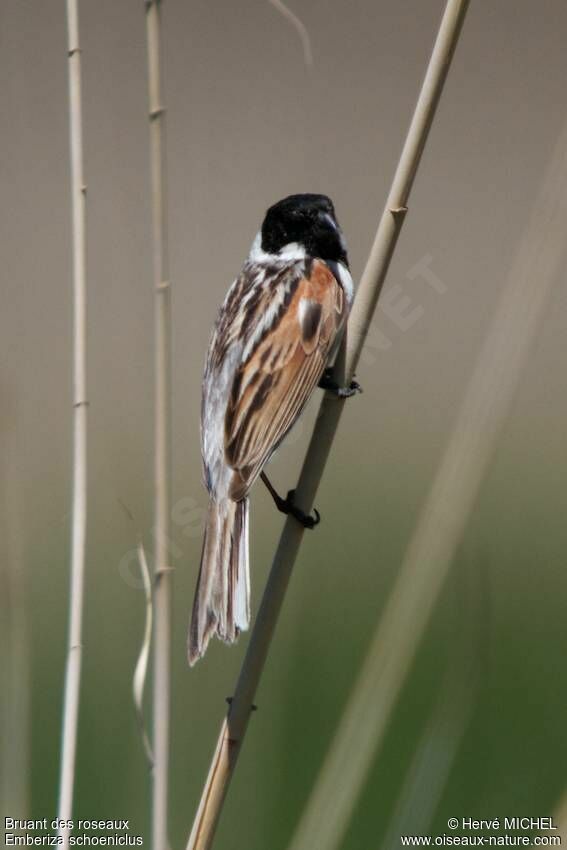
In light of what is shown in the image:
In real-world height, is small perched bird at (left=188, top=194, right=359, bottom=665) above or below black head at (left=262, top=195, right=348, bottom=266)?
below

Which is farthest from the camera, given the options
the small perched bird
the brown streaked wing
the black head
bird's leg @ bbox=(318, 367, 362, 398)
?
the black head

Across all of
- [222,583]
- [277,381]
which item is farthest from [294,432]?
[222,583]

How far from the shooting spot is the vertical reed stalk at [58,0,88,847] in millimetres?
1621

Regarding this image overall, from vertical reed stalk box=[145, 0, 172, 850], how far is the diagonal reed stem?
87 mm

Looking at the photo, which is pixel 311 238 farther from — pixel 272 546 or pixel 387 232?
pixel 272 546

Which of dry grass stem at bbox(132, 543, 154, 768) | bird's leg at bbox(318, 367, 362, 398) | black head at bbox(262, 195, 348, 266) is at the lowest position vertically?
dry grass stem at bbox(132, 543, 154, 768)

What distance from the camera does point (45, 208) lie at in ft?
14.3

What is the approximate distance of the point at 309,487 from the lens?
1719 mm

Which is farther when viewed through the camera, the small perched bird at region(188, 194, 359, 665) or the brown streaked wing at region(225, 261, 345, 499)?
the brown streaked wing at region(225, 261, 345, 499)

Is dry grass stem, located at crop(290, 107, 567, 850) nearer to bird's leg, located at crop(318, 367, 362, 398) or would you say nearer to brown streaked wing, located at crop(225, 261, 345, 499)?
bird's leg, located at crop(318, 367, 362, 398)

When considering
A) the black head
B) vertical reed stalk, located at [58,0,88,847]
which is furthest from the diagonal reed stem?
the black head

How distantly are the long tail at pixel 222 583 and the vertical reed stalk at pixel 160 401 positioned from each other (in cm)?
6

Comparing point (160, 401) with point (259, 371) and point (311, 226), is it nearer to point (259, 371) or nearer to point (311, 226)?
point (259, 371)

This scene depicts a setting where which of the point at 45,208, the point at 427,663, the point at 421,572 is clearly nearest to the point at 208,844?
the point at 421,572
